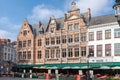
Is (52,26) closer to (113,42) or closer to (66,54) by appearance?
(66,54)

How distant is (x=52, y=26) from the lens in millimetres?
53000

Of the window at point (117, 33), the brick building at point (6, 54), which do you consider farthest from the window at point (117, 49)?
the brick building at point (6, 54)

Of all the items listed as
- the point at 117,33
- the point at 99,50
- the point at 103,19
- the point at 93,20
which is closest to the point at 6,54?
the point at 93,20

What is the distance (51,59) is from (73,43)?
6.11 metres

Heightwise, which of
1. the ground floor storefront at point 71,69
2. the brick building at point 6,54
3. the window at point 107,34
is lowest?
the ground floor storefront at point 71,69

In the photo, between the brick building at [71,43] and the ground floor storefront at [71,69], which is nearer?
the ground floor storefront at [71,69]

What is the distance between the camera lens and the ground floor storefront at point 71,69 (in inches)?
1660

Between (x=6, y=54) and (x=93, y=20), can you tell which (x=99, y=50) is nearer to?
(x=93, y=20)

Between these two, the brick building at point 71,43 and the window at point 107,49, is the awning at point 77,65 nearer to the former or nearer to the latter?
the brick building at point 71,43

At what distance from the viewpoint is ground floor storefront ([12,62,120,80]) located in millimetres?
42156

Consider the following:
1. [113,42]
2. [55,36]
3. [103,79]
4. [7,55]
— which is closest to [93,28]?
[113,42]

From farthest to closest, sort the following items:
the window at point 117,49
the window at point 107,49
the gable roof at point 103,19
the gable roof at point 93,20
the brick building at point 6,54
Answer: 1. the brick building at point 6,54
2. the gable roof at point 93,20
3. the gable roof at point 103,19
4. the window at point 107,49
5. the window at point 117,49

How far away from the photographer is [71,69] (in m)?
49.0

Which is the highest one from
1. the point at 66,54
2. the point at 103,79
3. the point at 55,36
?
the point at 55,36
